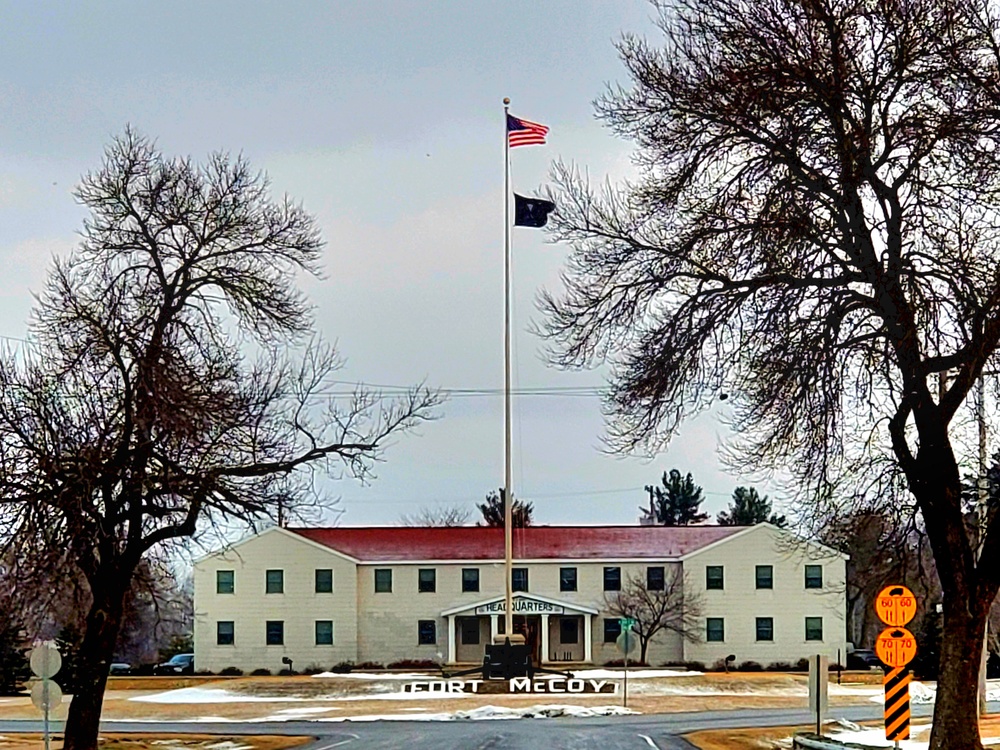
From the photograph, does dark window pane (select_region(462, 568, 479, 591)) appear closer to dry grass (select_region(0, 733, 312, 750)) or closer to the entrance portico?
the entrance portico

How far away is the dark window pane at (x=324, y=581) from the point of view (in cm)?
7688

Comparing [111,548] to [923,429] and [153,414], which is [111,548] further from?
[923,429]

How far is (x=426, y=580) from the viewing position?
254 feet

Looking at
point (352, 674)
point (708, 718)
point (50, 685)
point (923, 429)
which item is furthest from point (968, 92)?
point (352, 674)

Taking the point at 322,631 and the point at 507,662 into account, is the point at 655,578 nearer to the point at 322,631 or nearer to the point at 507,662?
the point at 322,631

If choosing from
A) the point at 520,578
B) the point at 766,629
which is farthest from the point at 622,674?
the point at 766,629

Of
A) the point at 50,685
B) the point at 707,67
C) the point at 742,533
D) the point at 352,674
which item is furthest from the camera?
the point at 742,533

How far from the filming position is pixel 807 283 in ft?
64.5

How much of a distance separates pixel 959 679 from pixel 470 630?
57.9 meters

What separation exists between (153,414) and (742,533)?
55.8 meters

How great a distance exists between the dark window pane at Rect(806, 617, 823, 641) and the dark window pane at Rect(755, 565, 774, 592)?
104 inches

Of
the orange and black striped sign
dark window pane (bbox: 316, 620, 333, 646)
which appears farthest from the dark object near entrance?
the orange and black striped sign

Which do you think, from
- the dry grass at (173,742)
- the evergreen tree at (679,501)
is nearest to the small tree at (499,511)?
the evergreen tree at (679,501)

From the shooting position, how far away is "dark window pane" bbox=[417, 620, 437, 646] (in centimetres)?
7669
